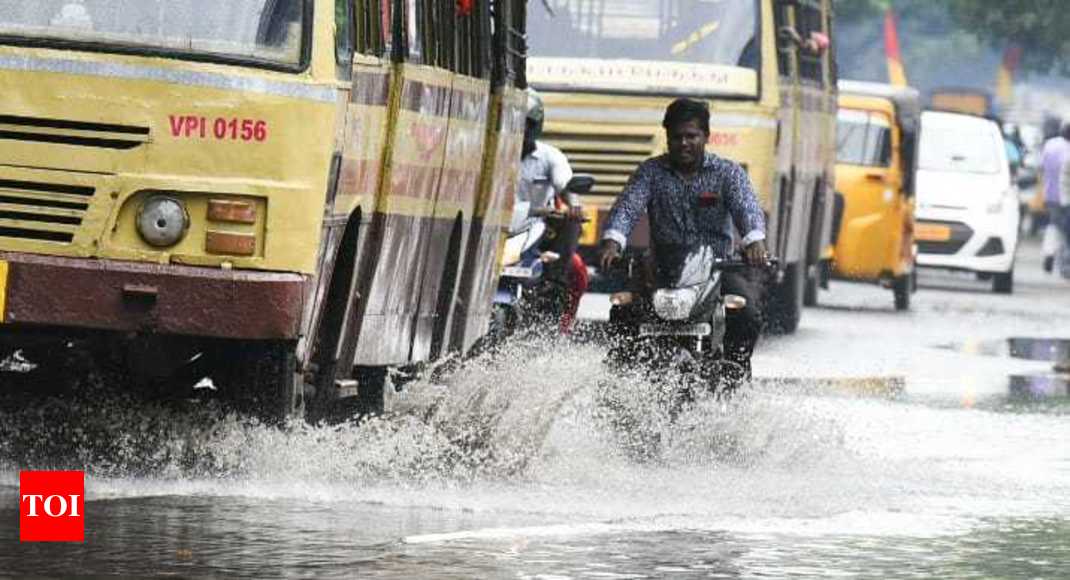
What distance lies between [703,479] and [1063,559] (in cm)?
260

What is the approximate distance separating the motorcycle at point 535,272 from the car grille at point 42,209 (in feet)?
21.2

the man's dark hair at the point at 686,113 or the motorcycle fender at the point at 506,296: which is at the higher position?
the man's dark hair at the point at 686,113

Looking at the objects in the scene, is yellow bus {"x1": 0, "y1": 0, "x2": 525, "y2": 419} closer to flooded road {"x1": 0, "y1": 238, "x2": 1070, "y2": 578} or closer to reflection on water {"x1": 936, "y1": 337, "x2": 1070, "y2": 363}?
flooded road {"x1": 0, "y1": 238, "x2": 1070, "y2": 578}

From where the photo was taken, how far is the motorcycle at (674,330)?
14.3m

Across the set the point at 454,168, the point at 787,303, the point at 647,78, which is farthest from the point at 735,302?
the point at 787,303

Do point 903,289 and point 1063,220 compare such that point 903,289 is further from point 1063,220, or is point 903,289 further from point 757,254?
point 757,254

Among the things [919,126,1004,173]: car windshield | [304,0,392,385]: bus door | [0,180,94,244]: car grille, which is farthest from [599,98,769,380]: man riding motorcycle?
[919,126,1004,173]: car windshield

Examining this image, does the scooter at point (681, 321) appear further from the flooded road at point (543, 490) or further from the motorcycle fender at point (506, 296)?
the motorcycle fender at point (506, 296)

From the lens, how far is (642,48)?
23281 millimetres

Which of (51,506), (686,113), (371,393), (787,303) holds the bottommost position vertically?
→ (787,303)

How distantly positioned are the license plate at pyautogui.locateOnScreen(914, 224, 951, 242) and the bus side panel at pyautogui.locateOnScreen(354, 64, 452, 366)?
21176 mm

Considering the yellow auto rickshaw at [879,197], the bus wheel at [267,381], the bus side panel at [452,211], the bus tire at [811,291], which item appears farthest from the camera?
the bus tire at [811,291]

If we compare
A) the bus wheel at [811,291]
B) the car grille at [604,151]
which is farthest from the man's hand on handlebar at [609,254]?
the bus wheel at [811,291]

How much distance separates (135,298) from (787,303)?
49.3 feet
